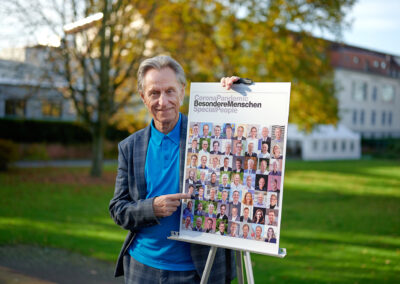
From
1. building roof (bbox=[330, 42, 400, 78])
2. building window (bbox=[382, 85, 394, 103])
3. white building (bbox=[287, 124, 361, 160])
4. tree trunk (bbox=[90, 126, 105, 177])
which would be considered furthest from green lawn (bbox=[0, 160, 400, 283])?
building window (bbox=[382, 85, 394, 103])

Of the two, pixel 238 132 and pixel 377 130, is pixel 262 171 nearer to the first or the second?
pixel 238 132

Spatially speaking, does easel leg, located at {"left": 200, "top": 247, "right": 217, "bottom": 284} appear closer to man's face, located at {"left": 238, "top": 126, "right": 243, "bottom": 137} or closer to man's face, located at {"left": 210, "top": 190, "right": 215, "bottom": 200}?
man's face, located at {"left": 210, "top": 190, "right": 215, "bottom": 200}

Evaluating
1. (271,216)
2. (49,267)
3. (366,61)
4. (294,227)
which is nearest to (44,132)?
(294,227)

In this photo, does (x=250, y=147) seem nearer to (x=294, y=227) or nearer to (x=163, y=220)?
(x=163, y=220)

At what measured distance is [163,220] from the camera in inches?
94.0

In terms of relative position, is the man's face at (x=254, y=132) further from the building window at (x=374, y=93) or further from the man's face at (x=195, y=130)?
the building window at (x=374, y=93)

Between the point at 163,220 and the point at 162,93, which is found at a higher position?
the point at 162,93

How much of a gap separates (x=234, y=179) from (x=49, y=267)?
14.2 ft

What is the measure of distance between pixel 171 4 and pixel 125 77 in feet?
12.7

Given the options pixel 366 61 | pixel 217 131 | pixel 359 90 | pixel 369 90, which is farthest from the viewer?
pixel 369 90

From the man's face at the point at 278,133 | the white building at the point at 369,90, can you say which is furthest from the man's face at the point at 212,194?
the white building at the point at 369,90

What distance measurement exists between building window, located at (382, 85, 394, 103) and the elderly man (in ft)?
193

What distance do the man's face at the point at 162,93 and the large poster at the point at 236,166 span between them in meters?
0.11

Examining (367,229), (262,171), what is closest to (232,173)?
(262,171)
